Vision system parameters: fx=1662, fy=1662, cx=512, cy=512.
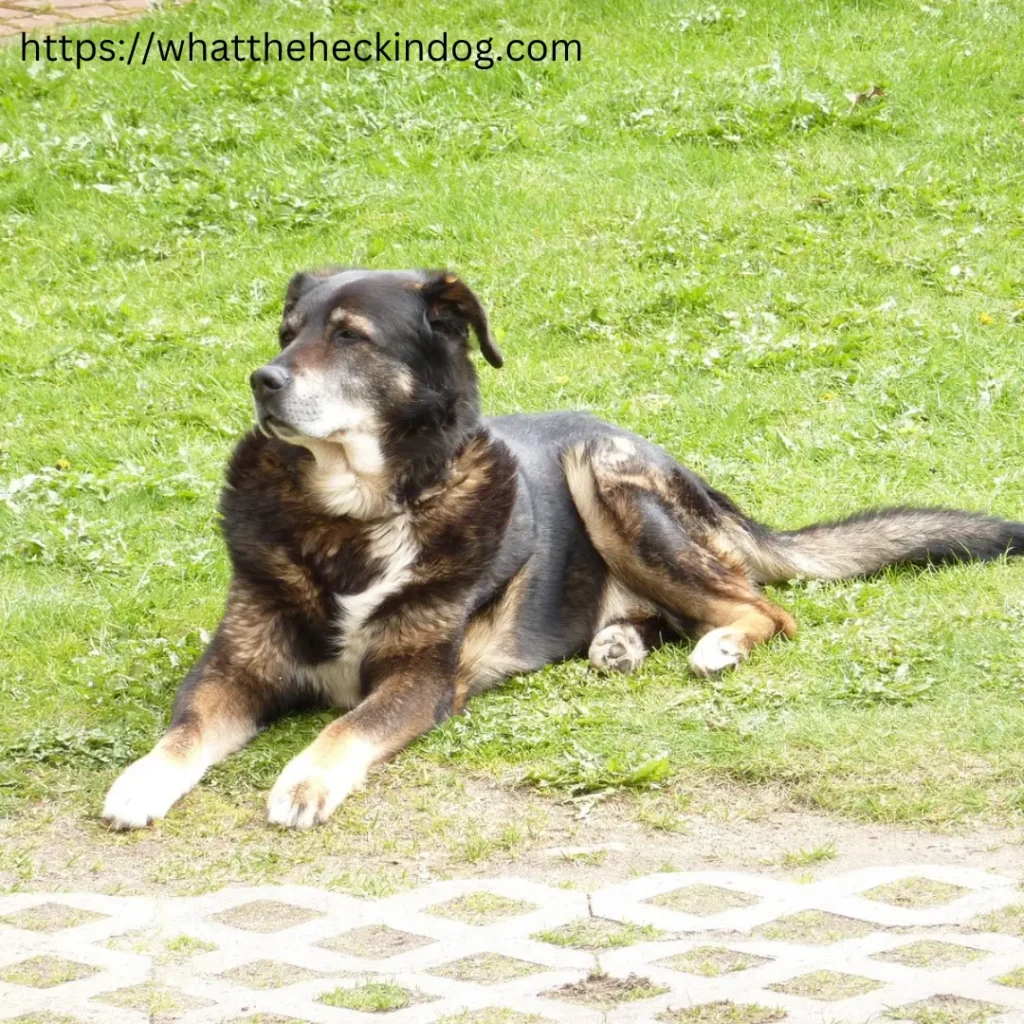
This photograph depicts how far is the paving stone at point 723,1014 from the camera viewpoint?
3285 mm

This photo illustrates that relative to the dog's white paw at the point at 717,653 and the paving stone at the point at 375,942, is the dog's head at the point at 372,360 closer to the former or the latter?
the dog's white paw at the point at 717,653

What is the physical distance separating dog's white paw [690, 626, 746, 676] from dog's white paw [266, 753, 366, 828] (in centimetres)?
134

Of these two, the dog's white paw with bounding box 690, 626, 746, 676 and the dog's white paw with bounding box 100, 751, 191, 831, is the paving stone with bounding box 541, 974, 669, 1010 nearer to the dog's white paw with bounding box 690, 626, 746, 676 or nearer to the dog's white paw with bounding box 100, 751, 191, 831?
the dog's white paw with bounding box 100, 751, 191, 831

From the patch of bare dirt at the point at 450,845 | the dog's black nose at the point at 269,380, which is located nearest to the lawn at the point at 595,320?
the patch of bare dirt at the point at 450,845

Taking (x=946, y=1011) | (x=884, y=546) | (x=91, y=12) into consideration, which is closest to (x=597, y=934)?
(x=946, y=1011)

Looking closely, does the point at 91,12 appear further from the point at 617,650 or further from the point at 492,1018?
the point at 492,1018

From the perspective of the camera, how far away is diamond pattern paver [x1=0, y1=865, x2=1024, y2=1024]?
337cm

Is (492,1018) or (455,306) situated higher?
(455,306)

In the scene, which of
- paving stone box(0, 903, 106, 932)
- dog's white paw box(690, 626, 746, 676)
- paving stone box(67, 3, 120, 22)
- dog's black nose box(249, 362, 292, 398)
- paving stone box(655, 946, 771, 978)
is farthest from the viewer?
paving stone box(67, 3, 120, 22)

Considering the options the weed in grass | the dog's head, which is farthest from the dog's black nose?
the weed in grass

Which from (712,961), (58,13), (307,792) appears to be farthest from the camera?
(58,13)

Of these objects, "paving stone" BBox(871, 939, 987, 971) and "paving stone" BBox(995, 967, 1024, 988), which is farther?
"paving stone" BBox(871, 939, 987, 971)

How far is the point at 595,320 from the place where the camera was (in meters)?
9.04

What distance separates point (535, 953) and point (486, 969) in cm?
12
